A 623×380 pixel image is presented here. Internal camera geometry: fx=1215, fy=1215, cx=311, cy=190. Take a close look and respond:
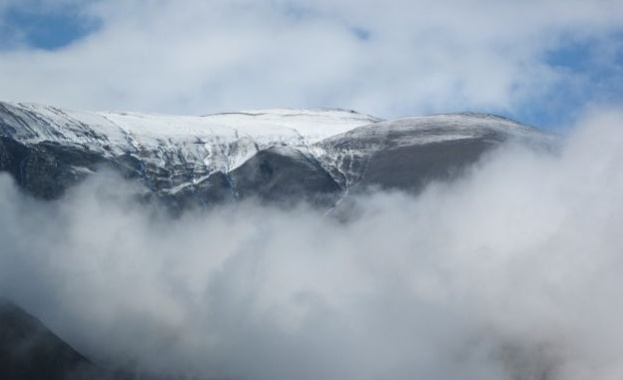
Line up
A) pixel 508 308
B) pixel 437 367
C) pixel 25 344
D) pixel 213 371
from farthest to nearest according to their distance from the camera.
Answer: pixel 508 308 → pixel 437 367 → pixel 213 371 → pixel 25 344

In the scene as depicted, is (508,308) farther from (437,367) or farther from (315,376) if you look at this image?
(315,376)

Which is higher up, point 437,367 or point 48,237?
point 48,237

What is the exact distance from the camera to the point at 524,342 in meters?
178

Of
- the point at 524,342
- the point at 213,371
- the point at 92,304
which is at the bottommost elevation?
the point at 213,371

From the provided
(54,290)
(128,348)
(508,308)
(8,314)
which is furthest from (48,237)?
(508,308)

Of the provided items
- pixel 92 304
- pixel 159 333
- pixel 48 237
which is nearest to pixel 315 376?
pixel 159 333

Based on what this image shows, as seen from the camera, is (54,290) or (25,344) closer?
(25,344)

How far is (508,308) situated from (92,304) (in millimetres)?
64108

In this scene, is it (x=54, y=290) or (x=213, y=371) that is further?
(x=54, y=290)

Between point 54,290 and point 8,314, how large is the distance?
31.8 meters

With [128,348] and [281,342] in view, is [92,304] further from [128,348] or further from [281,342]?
[281,342]

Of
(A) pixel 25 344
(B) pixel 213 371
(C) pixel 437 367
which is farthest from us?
(C) pixel 437 367

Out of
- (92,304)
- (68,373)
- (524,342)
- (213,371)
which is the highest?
(524,342)

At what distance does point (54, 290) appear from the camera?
172750 mm
